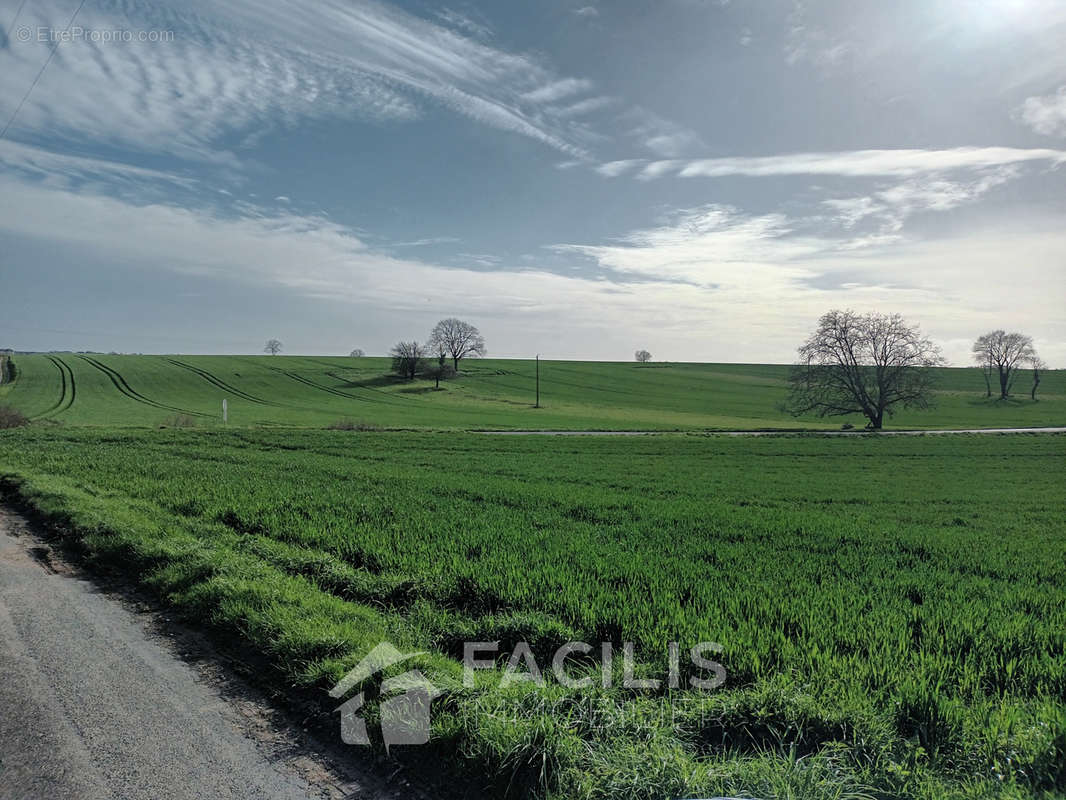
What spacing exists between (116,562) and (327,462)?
14.9 m

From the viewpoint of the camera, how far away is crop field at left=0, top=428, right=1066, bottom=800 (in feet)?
12.7

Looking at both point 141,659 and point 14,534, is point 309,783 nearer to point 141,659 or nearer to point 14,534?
point 141,659

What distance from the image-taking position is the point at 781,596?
Answer: 282 inches

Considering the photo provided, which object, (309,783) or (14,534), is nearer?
(309,783)

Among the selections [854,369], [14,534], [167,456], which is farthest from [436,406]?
[14,534]

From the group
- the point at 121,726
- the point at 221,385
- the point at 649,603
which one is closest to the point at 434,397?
the point at 221,385

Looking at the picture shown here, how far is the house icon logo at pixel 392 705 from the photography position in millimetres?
4270

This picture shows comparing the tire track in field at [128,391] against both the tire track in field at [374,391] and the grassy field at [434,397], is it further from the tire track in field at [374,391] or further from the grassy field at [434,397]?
the tire track in field at [374,391]

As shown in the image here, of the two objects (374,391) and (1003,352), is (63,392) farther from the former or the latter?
(1003,352)

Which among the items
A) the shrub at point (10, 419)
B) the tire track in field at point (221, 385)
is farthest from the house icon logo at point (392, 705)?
the tire track in field at point (221, 385)

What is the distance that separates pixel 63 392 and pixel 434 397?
4234 centimetres

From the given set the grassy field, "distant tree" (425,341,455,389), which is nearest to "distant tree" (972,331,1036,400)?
the grassy field

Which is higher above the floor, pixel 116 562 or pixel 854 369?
pixel 854 369

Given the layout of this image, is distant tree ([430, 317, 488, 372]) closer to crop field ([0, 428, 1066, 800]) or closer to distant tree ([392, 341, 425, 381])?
distant tree ([392, 341, 425, 381])
